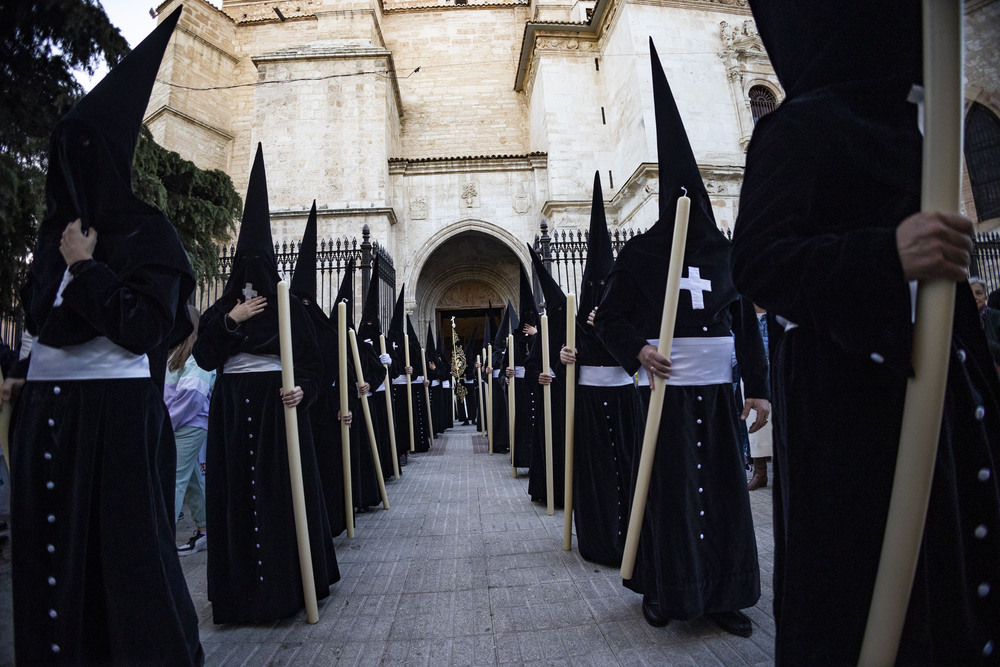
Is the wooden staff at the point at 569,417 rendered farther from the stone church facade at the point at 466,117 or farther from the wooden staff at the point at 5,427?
the stone church facade at the point at 466,117

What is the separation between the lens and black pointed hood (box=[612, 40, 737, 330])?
248 centimetres

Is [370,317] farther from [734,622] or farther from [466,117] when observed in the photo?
[466,117]

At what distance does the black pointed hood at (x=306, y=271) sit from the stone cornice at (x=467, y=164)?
13305mm

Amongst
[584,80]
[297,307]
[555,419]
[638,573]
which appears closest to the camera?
[638,573]

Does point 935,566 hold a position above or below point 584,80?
below

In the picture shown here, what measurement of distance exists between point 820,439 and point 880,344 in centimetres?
29

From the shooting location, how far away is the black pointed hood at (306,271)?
3458 millimetres

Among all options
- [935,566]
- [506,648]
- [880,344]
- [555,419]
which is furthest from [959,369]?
[555,419]

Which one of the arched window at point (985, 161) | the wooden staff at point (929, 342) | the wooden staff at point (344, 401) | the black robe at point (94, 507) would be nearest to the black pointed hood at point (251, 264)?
the wooden staff at point (344, 401)

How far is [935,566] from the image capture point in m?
1.02

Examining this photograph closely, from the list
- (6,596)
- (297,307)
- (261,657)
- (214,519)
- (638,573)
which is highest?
(297,307)

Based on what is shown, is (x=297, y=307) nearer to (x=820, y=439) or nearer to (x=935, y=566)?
(x=820, y=439)

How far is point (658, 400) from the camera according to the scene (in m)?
2.21

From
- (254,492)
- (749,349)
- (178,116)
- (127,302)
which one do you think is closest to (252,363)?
(254,492)
